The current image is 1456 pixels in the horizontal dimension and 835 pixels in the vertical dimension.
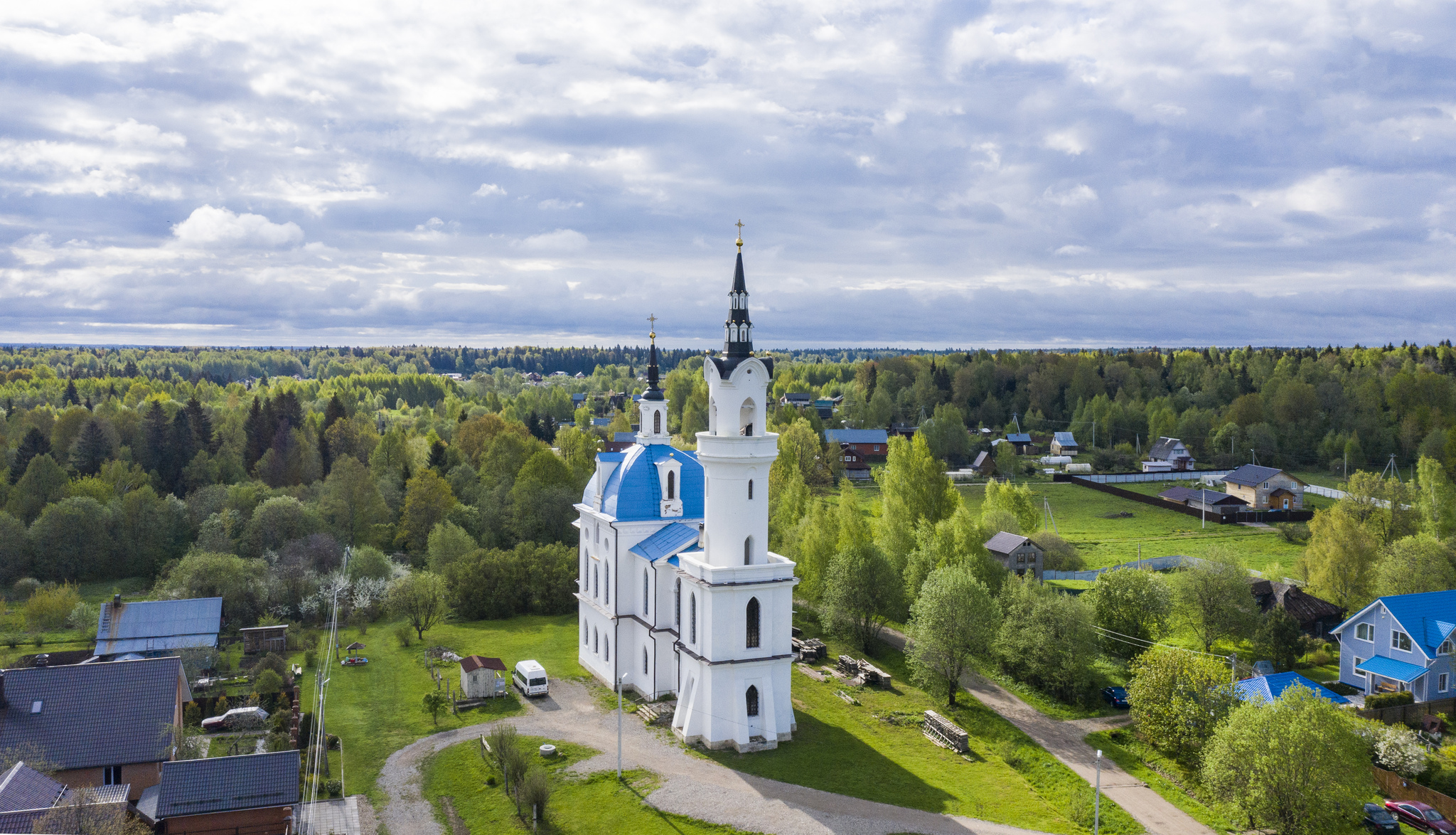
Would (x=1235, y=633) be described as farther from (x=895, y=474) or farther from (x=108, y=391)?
(x=108, y=391)

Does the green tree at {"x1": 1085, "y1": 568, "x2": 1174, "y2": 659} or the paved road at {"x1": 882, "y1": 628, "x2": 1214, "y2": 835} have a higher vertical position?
the green tree at {"x1": 1085, "y1": 568, "x2": 1174, "y2": 659}

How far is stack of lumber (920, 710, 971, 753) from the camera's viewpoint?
31750 mm

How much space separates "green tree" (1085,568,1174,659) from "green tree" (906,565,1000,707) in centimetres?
678

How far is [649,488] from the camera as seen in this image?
1505 inches

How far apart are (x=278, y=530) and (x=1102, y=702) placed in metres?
45.4

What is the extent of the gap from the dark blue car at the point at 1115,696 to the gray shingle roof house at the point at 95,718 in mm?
32989

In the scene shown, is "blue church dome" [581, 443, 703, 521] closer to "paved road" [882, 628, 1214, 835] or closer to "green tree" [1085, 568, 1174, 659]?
"paved road" [882, 628, 1214, 835]

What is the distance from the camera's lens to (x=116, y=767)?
26344 millimetres

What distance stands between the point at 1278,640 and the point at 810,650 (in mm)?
19608

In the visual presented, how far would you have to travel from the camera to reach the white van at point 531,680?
36.6 meters

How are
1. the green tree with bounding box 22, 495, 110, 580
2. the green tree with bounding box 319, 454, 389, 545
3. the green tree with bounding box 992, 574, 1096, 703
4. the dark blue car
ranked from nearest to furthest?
1. the dark blue car
2. the green tree with bounding box 992, 574, 1096, 703
3. the green tree with bounding box 22, 495, 110, 580
4. the green tree with bounding box 319, 454, 389, 545

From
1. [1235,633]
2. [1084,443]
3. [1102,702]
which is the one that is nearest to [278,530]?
[1102,702]

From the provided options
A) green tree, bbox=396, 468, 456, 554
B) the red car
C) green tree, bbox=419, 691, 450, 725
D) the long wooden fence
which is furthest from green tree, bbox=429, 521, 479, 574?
the red car

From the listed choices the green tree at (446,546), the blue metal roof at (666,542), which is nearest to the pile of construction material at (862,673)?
the blue metal roof at (666,542)
